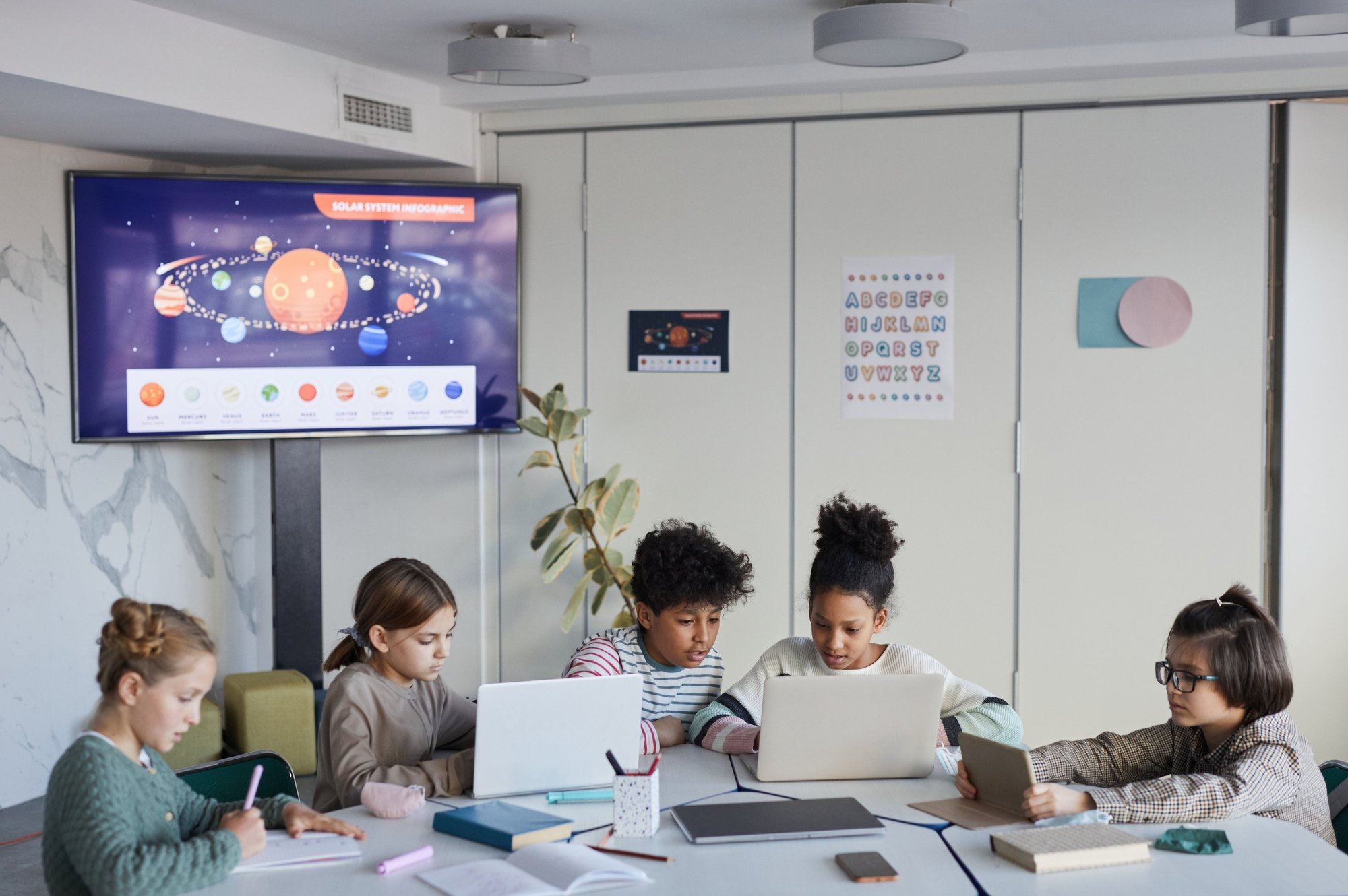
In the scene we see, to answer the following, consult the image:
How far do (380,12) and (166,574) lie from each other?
2319 mm

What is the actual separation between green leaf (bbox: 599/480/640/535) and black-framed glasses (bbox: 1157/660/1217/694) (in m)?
2.37

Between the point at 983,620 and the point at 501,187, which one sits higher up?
the point at 501,187

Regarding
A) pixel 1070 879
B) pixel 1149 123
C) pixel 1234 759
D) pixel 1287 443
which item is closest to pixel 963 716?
pixel 1234 759

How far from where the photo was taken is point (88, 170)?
414 cm

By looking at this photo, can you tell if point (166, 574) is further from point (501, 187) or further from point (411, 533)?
point (501, 187)

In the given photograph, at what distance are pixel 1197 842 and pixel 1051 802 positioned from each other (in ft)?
0.79

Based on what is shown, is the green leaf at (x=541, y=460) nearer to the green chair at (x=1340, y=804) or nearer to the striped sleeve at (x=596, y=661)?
the striped sleeve at (x=596, y=661)

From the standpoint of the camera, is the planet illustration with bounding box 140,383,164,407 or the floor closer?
the floor

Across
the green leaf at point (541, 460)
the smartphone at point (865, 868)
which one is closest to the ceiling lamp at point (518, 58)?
the green leaf at point (541, 460)

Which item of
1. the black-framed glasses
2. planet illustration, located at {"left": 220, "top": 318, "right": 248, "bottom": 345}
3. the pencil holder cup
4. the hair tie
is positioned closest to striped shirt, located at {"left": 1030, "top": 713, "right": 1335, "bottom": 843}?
the black-framed glasses

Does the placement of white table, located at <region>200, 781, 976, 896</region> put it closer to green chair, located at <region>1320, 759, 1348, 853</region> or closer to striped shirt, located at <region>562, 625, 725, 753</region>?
striped shirt, located at <region>562, 625, 725, 753</region>

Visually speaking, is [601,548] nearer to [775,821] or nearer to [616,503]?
[616,503]

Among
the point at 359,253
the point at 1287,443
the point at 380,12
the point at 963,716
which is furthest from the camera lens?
the point at 359,253

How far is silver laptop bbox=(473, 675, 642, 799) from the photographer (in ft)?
7.21
